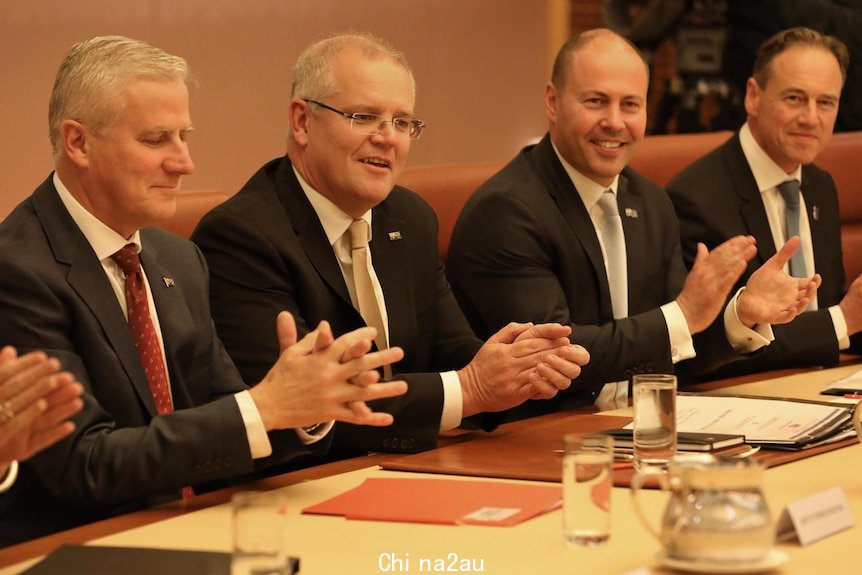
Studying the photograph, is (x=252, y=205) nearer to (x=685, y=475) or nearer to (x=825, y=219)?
(x=685, y=475)

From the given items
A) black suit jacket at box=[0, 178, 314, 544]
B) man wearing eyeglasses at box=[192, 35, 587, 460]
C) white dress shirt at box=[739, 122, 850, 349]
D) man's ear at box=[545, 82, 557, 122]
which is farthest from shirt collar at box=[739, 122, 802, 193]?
black suit jacket at box=[0, 178, 314, 544]

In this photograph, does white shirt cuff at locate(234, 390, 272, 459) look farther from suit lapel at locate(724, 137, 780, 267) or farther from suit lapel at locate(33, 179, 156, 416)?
suit lapel at locate(724, 137, 780, 267)

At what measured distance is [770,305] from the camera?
3.14 metres

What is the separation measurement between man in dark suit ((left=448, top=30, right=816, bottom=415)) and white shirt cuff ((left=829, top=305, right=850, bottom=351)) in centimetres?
41

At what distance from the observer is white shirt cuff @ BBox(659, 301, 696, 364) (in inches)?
125

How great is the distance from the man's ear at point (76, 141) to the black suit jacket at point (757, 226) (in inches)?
75.5

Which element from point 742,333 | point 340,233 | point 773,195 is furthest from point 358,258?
point 773,195

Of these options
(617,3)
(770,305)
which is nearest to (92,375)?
(770,305)

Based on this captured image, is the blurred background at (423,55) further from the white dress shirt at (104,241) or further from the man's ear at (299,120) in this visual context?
the white dress shirt at (104,241)

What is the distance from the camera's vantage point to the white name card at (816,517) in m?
1.75

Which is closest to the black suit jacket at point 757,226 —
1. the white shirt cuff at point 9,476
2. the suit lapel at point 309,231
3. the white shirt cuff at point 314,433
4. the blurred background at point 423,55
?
the suit lapel at point 309,231

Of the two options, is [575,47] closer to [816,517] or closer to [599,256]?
[599,256]

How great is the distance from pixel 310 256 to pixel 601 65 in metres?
1.23

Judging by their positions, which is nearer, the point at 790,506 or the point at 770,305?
the point at 790,506
